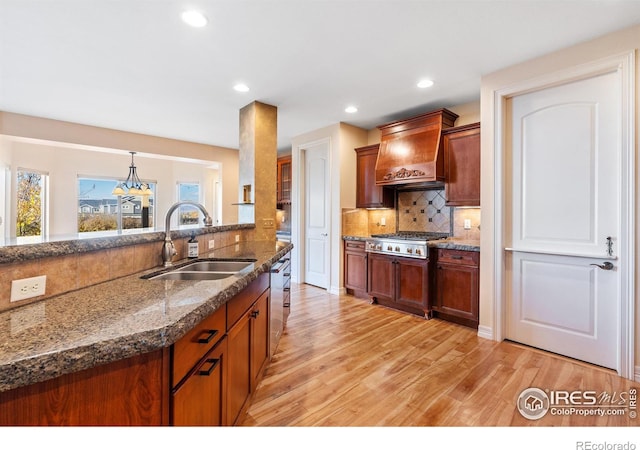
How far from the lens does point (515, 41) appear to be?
7.61ft

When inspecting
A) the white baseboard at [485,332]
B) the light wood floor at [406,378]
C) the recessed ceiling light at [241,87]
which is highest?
the recessed ceiling light at [241,87]

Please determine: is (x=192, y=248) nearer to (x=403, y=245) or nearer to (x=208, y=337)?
(x=208, y=337)

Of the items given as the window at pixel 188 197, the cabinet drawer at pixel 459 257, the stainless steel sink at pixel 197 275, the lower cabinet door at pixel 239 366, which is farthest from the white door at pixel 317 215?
the window at pixel 188 197

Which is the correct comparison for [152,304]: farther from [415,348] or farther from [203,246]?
[415,348]

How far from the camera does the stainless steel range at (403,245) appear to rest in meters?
3.42

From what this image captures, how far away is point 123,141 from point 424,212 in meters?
→ 4.91

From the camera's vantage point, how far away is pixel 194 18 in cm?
208

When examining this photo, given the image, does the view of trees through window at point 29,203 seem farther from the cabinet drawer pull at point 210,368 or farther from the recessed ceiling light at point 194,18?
the cabinet drawer pull at point 210,368

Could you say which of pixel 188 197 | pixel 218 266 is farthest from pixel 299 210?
pixel 188 197

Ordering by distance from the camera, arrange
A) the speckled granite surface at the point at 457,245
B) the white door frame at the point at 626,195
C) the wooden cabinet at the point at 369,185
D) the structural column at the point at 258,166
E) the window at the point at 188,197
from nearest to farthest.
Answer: the white door frame at the point at 626,195 < the speckled granite surface at the point at 457,245 < the structural column at the point at 258,166 < the wooden cabinet at the point at 369,185 < the window at the point at 188,197

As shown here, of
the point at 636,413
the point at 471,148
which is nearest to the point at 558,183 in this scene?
the point at 471,148

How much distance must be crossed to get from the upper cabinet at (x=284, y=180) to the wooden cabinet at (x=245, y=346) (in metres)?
3.76

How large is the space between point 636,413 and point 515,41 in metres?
2.64

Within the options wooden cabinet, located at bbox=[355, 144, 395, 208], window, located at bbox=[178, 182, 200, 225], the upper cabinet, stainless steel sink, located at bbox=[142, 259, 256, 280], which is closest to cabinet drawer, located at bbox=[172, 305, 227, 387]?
stainless steel sink, located at bbox=[142, 259, 256, 280]
